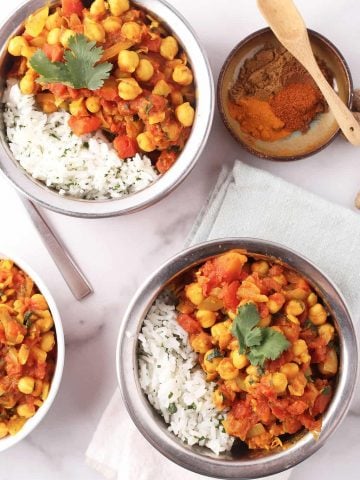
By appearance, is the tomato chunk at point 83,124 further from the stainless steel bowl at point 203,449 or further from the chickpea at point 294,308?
the chickpea at point 294,308

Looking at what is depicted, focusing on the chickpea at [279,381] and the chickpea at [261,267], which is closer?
the chickpea at [279,381]

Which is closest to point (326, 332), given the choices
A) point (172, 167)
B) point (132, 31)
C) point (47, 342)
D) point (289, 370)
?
point (289, 370)

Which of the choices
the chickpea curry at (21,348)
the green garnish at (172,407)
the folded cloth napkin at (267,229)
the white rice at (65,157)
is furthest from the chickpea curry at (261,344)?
the chickpea curry at (21,348)

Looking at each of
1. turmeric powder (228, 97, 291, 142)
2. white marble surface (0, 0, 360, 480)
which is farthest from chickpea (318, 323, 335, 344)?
turmeric powder (228, 97, 291, 142)

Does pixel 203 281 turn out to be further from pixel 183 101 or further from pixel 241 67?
pixel 241 67

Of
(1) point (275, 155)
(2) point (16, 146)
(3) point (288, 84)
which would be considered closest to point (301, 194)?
(1) point (275, 155)

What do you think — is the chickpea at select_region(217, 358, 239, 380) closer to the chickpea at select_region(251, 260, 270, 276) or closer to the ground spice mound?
the chickpea at select_region(251, 260, 270, 276)

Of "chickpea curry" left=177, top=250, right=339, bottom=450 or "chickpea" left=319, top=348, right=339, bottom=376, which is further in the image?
"chickpea" left=319, top=348, right=339, bottom=376
